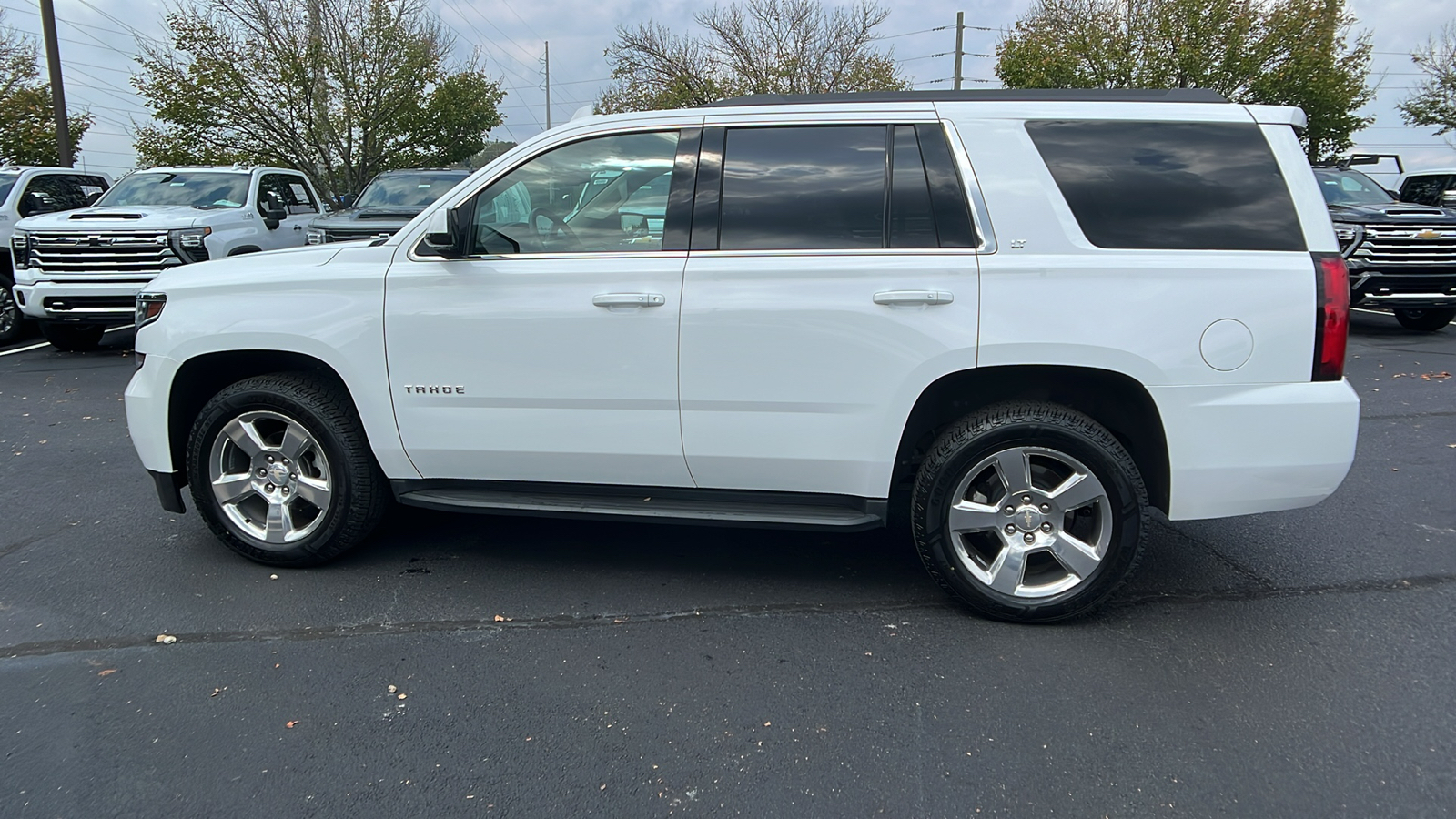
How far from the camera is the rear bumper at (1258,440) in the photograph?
3.41 m

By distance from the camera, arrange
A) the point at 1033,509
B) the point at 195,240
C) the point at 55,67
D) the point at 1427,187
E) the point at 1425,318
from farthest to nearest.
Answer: the point at 55,67
the point at 1427,187
the point at 1425,318
the point at 195,240
the point at 1033,509

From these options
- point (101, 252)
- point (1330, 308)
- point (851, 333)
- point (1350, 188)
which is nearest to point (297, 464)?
point (851, 333)

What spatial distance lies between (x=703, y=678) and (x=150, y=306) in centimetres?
297

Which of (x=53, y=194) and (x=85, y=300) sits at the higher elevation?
(x=53, y=194)

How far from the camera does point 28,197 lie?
1198 cm

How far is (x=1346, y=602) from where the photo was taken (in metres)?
3.92

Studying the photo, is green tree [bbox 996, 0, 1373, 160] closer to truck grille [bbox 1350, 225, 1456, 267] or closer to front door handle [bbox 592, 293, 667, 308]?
truck grille [bbox 1350, 225, 1456, 267]

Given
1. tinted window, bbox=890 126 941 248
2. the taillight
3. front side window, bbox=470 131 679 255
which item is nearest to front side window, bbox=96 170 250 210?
front side window, bbox=470 131 679 255

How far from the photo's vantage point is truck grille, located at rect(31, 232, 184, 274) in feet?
33.4

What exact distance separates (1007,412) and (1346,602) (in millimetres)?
1664

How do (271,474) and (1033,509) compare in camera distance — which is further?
→ (271,474)

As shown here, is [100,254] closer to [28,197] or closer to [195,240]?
[195,240]

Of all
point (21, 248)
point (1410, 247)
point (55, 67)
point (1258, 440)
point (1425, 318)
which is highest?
point (55, 67)

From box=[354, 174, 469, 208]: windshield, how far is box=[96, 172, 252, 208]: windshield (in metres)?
1.63
